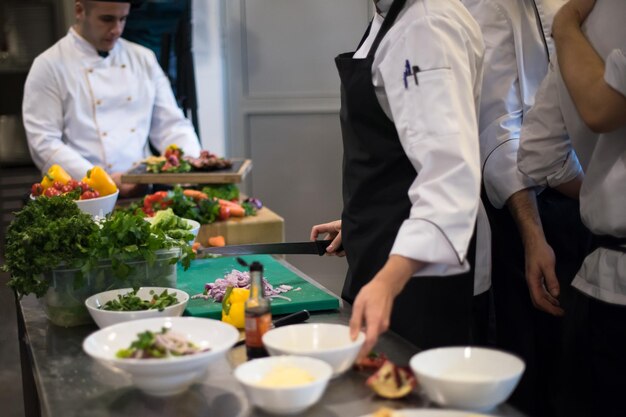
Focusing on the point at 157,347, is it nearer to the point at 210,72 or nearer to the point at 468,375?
the point at 468,375

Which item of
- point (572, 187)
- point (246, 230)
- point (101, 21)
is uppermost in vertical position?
point (101, 21)

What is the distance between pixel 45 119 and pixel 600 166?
3.05m

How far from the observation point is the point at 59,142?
13.9 ft

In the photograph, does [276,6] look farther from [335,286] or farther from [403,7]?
[403,7]

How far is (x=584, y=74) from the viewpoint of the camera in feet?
6.28

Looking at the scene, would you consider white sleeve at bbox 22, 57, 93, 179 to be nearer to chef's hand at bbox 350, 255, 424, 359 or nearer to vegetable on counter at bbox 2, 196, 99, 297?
vegetable on counter at bbox 2, 196, 99, 297

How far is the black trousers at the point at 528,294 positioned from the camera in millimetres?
2488

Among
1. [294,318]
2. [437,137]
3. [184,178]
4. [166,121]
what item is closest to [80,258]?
[294,318]

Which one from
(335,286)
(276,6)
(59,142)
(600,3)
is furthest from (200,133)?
(600,3)

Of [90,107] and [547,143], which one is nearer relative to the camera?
[547,143]

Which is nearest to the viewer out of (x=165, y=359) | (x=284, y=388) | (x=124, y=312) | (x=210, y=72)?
(x=284, y=388)

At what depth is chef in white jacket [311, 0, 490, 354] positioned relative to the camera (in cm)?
153

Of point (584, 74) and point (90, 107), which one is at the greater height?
point (584, 74)

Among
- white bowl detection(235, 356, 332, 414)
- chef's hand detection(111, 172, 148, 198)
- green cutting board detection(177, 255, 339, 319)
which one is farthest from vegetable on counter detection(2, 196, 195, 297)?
chef's hand detection(111, 172, 148, 198)
